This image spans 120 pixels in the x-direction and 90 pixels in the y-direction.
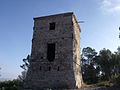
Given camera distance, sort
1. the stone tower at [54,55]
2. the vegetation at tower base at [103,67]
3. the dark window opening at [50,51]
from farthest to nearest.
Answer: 1. the vegetation at tower base at [103,67]
2. the dark window opening at [50,51]
3. the stone tower at [54,55]

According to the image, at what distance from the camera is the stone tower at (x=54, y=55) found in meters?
17.6

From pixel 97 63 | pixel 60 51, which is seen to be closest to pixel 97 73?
pixel 97 63

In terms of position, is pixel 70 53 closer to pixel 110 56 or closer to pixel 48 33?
pixel 48 33

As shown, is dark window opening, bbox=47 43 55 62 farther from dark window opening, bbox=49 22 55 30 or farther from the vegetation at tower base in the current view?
the vegetation at tower base

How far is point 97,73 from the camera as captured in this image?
37.4 metres

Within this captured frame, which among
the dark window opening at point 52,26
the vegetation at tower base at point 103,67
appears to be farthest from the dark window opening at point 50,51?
the vegetation at tower base at point 103,67

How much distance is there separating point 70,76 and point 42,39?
190 inches

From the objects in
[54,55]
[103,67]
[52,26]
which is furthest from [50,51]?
[103,67]

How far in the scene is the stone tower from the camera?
17.6 m

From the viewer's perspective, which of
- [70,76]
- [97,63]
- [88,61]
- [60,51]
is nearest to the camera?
[70,76]

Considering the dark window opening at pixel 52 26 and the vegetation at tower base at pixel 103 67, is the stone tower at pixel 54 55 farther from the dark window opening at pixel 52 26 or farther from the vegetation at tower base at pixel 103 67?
the vegetation at tower base at pixel 103 67

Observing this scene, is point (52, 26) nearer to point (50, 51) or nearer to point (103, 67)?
point (50, 51)

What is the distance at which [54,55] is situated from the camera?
18.8m

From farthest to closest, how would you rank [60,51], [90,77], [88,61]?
[88,61]
[90,77]
[60,51]
